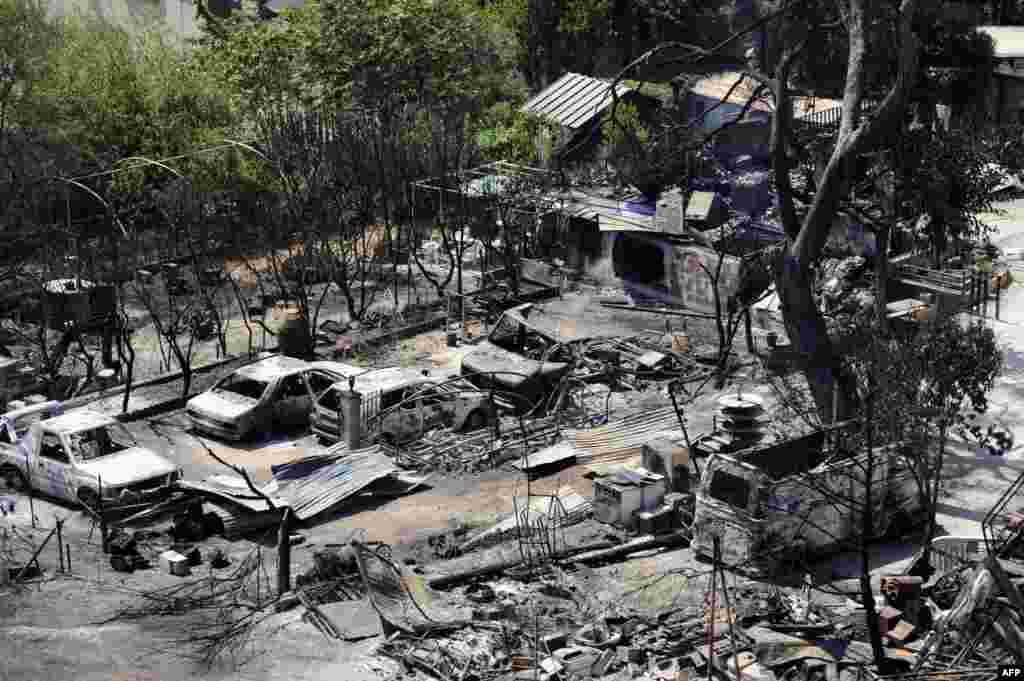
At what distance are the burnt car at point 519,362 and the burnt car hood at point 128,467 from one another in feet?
18.4

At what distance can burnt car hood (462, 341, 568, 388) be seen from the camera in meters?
25.3

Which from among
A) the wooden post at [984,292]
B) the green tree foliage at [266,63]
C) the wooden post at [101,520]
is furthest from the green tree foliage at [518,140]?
the wooden post at [101,520]

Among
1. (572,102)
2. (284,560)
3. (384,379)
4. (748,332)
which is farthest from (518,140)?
(284,560)

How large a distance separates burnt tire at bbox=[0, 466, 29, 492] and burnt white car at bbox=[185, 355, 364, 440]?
11.4 ft

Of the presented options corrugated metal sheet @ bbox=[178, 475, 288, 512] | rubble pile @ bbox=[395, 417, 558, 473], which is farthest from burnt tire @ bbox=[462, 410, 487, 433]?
corrugated metal sheet @ bbox=[178, 475, 288, 512]

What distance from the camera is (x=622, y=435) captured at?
936 inches

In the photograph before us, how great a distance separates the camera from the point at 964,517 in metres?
20.5

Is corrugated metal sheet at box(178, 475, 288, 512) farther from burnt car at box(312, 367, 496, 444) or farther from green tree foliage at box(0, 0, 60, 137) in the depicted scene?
green tree foliage at box(0, 0, 60, 137)

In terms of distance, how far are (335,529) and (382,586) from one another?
3.76 metres

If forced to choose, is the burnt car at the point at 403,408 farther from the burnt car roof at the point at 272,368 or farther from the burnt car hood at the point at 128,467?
the burnt car hood at the point at 128,467

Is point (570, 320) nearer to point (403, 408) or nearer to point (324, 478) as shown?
point (403, 408)

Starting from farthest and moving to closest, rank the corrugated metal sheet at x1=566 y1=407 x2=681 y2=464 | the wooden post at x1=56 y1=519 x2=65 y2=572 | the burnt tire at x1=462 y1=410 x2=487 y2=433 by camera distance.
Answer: the burnt tire at x1=462 y1=410 x2=487 y2=433, the corrugated metal sheet at x1=566 y1=407 x2=681 y2=464, the wooden post at x1=56 y1=519 x2=65 y2=572

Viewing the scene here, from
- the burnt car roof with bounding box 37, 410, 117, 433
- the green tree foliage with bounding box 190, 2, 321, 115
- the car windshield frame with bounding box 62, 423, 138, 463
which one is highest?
the green tree foliage with bounding box 190, 2, 321, 115

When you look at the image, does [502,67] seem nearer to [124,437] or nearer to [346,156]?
[346,156]
